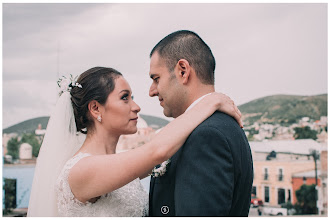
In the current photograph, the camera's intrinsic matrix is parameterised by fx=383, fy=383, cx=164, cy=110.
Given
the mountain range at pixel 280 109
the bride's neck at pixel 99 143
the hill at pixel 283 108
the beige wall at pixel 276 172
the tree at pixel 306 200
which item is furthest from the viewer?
the hill at pixel 283 108

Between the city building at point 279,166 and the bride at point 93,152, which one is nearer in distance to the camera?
the bride at point 93,152

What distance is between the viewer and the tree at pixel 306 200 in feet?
172

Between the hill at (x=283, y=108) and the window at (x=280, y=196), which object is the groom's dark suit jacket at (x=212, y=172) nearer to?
the window at (x=280, y=196)

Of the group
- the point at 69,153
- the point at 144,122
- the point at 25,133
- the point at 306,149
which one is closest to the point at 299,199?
the point at 306,149

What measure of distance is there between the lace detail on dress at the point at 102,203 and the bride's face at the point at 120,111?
280mm

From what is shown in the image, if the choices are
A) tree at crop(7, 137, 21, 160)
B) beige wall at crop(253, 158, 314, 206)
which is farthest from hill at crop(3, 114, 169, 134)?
beige wall at crop(253, 158, 314, 206)

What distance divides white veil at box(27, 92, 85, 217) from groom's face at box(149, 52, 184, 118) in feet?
2.66

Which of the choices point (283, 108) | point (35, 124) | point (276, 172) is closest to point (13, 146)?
point (35, 124)

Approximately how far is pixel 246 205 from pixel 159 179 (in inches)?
18.3

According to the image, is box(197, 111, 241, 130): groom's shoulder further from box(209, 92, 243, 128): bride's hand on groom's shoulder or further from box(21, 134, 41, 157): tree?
box(21, 134, 41, 157): tree

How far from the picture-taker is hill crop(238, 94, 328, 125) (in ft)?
187

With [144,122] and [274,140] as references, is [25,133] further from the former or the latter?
[274,140]

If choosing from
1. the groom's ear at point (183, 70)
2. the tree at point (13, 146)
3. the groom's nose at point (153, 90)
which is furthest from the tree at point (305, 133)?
the groom's ear at point (183, 70)

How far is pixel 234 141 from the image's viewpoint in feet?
5.73
